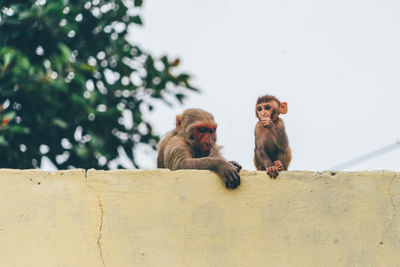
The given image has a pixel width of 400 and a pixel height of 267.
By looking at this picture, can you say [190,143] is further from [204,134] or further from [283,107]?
[283,107]

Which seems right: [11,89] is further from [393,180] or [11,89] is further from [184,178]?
[393,180]

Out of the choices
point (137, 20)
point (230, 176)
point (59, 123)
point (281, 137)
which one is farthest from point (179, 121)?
point (137, 20)

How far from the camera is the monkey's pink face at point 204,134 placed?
5.19m

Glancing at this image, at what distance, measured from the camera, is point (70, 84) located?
8.70 metres

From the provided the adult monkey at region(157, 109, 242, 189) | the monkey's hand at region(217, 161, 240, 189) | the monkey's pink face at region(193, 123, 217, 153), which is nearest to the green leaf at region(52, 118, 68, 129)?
the adult monkey at region(157, 109, 242, 189)

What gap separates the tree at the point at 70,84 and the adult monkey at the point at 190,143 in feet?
9.55

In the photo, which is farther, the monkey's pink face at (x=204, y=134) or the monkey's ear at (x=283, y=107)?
the monkey's ear at (x=283, y=107)

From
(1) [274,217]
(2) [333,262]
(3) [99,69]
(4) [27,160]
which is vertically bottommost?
(2) [333,262]

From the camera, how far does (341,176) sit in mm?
4254

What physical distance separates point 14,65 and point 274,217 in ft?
16.0

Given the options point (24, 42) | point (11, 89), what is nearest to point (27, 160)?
point (11, 89)

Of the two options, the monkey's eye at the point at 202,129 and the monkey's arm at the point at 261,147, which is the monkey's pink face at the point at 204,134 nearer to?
the monkey's eye at the point at 202,129

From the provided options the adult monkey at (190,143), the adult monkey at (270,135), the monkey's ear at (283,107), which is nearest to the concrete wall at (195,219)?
the adult monkey at (190,143)

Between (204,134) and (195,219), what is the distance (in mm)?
1203
